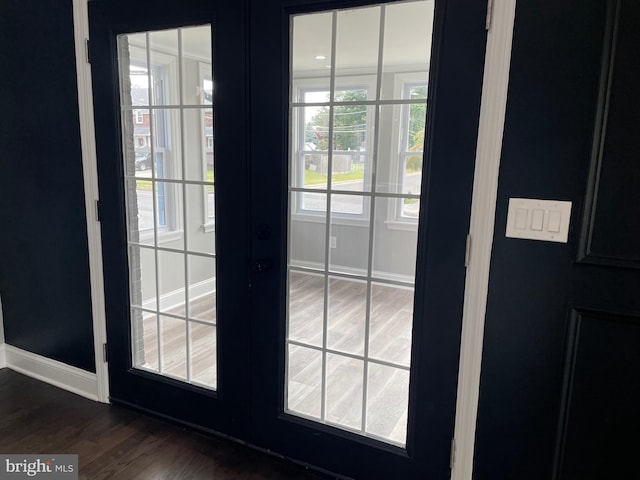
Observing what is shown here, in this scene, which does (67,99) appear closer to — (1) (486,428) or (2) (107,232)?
(2) (107,232)

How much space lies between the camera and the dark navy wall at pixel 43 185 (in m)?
2.36

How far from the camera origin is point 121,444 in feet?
7.02

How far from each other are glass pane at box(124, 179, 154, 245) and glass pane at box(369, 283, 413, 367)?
1.23 meters

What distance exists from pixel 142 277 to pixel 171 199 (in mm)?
485

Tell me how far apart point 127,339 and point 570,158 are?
2218mm

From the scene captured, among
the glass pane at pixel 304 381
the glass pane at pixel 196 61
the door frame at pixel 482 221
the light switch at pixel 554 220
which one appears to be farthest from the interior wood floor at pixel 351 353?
the glass pane at pixel 196 61

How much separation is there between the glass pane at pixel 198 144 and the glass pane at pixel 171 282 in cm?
43

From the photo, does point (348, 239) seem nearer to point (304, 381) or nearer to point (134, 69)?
point (304, 381)

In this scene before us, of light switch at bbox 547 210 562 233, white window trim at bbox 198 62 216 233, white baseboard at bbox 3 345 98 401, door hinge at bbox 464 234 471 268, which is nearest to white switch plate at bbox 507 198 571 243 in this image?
light switch at bbox 547 210 562 233

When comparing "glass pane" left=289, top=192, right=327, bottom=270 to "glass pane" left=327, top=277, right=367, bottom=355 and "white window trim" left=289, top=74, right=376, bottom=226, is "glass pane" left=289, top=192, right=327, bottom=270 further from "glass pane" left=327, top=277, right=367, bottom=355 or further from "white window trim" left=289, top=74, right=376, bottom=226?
"glass pane" left=327, top=277, right=367, bottom=355

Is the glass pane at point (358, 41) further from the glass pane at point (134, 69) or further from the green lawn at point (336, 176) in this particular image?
the glass pane at point (134, 69)

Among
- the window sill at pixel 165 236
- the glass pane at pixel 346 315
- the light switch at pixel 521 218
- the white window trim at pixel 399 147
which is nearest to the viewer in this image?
the light switch at pixel 521 218

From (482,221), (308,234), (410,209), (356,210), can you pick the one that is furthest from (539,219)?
(308,234)

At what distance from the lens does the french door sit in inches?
63.1
